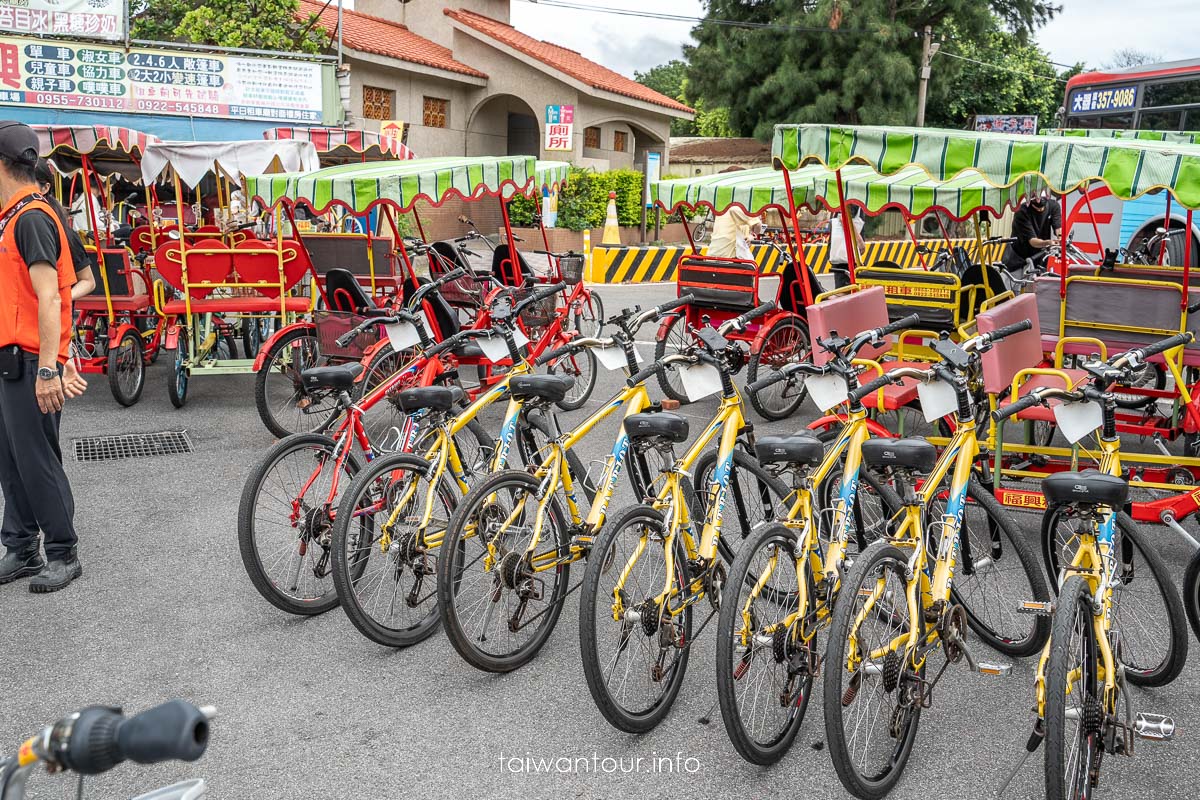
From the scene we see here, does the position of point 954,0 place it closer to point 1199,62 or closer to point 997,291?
point 1199,62

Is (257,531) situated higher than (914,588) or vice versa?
(914,588)

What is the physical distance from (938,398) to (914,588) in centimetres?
83

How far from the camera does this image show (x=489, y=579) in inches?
159

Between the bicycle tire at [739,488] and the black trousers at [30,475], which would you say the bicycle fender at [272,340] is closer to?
the black trousers at [30,475]

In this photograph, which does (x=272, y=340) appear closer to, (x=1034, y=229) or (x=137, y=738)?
(x=137, y=738)

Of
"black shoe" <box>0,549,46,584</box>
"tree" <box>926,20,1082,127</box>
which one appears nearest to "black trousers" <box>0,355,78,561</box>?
"black shoe" <box>0,549,46,584</box>

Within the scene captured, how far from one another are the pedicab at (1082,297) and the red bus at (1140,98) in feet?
26.7

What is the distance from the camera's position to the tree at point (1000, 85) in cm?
3631

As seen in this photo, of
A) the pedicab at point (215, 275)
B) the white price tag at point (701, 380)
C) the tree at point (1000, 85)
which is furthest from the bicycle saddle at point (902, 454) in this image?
the tree at point (1000, 85)

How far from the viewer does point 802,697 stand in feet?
11.5

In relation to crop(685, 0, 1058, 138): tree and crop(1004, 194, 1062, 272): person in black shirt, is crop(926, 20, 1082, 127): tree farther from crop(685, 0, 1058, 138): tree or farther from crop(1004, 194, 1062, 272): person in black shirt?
crop(1004, 194, 1062, 272): person in black shirt

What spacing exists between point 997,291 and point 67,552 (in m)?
7.42

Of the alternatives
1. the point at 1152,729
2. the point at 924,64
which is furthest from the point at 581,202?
the point at 1152,729

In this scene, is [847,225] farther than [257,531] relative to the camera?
Yes
